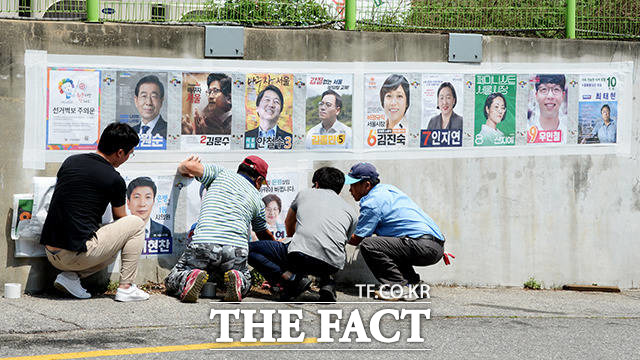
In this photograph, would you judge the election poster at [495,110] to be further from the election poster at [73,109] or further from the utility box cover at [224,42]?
the election poster at [73,109]

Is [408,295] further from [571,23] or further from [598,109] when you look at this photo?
[571,23]

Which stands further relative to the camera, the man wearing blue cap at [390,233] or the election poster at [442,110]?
the election poster at [442,110]

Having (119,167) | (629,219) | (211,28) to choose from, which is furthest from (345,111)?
(629,219)

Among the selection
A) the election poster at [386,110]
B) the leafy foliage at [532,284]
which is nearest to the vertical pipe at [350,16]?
the election poster at [386,110]

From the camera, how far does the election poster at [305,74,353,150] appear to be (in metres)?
8.57

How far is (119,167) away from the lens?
7.93 metres

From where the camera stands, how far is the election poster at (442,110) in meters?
8.97

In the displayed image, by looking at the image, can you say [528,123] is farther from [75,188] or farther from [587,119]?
[75,188]

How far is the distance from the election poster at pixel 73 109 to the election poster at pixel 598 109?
529 cm

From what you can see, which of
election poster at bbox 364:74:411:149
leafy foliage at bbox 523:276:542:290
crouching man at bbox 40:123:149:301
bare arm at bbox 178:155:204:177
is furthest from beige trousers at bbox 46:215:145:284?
leafy foliage at bbox 523:276:542:290

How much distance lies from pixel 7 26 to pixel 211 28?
1.87 metres

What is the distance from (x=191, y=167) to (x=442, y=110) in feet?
9.21

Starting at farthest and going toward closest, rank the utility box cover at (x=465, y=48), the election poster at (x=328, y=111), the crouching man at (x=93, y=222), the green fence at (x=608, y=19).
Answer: the green fence at (x=608, y=19)
the utility box cover at (x=465, y=48)
the election poster at (x=328, y=111)
the crouching man at (x=93, y=222)

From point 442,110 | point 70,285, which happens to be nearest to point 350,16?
point 442,110
